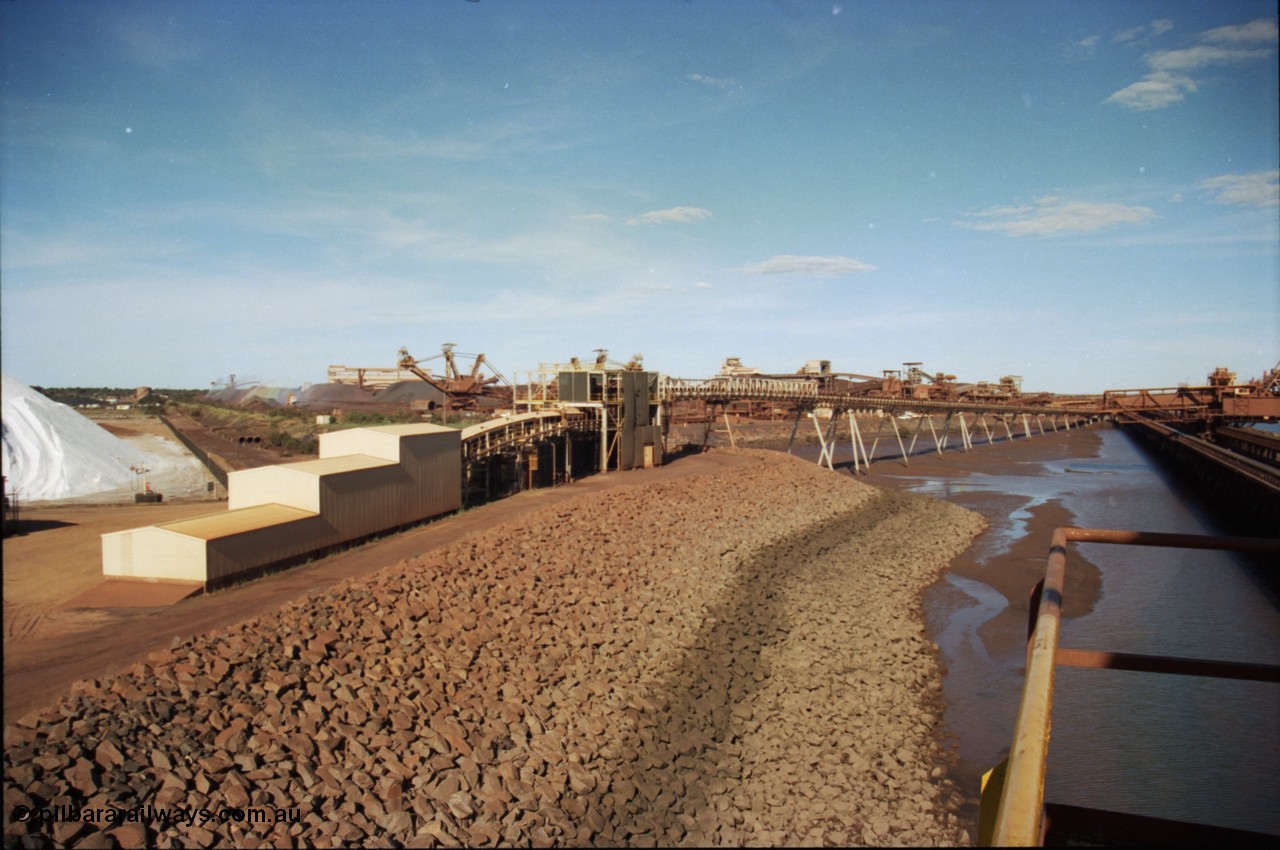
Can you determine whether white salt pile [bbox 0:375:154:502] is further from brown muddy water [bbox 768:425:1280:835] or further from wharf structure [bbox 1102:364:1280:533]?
wharf structure [bbox 1102:364:1280:533]

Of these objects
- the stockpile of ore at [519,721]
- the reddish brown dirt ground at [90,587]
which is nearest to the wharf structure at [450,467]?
the reddish brown dirt ground at [90,587]

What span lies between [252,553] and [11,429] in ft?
85.3

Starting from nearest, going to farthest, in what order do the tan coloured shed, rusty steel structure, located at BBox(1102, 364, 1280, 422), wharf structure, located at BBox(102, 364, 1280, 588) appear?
the tan coloured shed, wharf structure, located at BBox(102, 364, 1280, 588), rusty steel structure, located at BBox(1102, 364, 1280, 422)

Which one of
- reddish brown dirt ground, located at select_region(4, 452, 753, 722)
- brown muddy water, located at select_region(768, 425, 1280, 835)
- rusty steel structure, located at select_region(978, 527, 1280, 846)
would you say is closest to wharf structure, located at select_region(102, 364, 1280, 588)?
reddish brown dirt ground, located at select_region(4, 452, 753, 722)

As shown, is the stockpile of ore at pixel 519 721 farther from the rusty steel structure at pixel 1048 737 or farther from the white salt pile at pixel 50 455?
the white salt pile at pixel 50 455

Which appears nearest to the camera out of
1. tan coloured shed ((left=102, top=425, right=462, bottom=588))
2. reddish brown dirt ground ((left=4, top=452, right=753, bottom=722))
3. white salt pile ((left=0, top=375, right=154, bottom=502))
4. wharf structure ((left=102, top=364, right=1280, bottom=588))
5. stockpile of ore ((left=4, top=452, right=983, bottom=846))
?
stockpile of ore ((left=4, top=452, right=983, bottom=846))

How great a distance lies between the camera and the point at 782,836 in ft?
32.6

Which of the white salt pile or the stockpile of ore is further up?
the white salt pile

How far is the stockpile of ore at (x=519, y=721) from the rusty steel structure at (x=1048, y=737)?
6876 mm

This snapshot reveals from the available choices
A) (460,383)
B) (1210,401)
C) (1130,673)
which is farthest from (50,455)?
(1210,401)

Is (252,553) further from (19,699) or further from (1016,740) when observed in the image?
(1016,740)

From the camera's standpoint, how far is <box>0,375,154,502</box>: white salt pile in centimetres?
3212

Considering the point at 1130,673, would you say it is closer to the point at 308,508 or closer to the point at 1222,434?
the point at 308,508

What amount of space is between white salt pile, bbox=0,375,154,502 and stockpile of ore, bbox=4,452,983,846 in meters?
25.5
